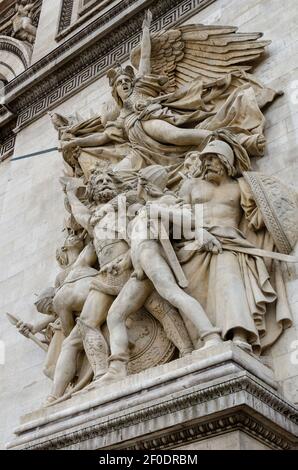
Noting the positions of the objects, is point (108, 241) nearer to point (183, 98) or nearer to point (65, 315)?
point (65, 315)

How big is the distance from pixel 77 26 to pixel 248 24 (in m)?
3.92

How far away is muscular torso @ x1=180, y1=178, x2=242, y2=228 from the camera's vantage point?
6148mm

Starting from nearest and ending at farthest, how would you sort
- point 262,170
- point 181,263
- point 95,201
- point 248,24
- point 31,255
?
point 181,263
point 262,170
point 95,201
point 248,24
point 31,255

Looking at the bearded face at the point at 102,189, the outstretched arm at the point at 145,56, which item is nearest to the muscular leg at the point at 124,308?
the bearded face at the point at 102,189

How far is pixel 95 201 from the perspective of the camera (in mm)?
7164

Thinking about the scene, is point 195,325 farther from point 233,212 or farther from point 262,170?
point 262,170

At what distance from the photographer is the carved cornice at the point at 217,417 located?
4.57 meters

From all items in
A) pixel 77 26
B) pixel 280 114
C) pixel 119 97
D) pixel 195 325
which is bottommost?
pixel 195 325

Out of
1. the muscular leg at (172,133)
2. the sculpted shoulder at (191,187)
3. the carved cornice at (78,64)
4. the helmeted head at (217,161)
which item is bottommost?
the sculpted shoulder at (191,187)

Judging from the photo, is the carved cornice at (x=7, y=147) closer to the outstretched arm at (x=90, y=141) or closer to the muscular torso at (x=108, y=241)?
the outstretched arm at (x=90, y=141)

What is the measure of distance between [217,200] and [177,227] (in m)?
0.46

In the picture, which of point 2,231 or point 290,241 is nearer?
point 290,241

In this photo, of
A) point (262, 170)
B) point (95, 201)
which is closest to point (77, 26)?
point (95, 201)

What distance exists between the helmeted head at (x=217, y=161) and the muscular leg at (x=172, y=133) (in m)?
0.62
